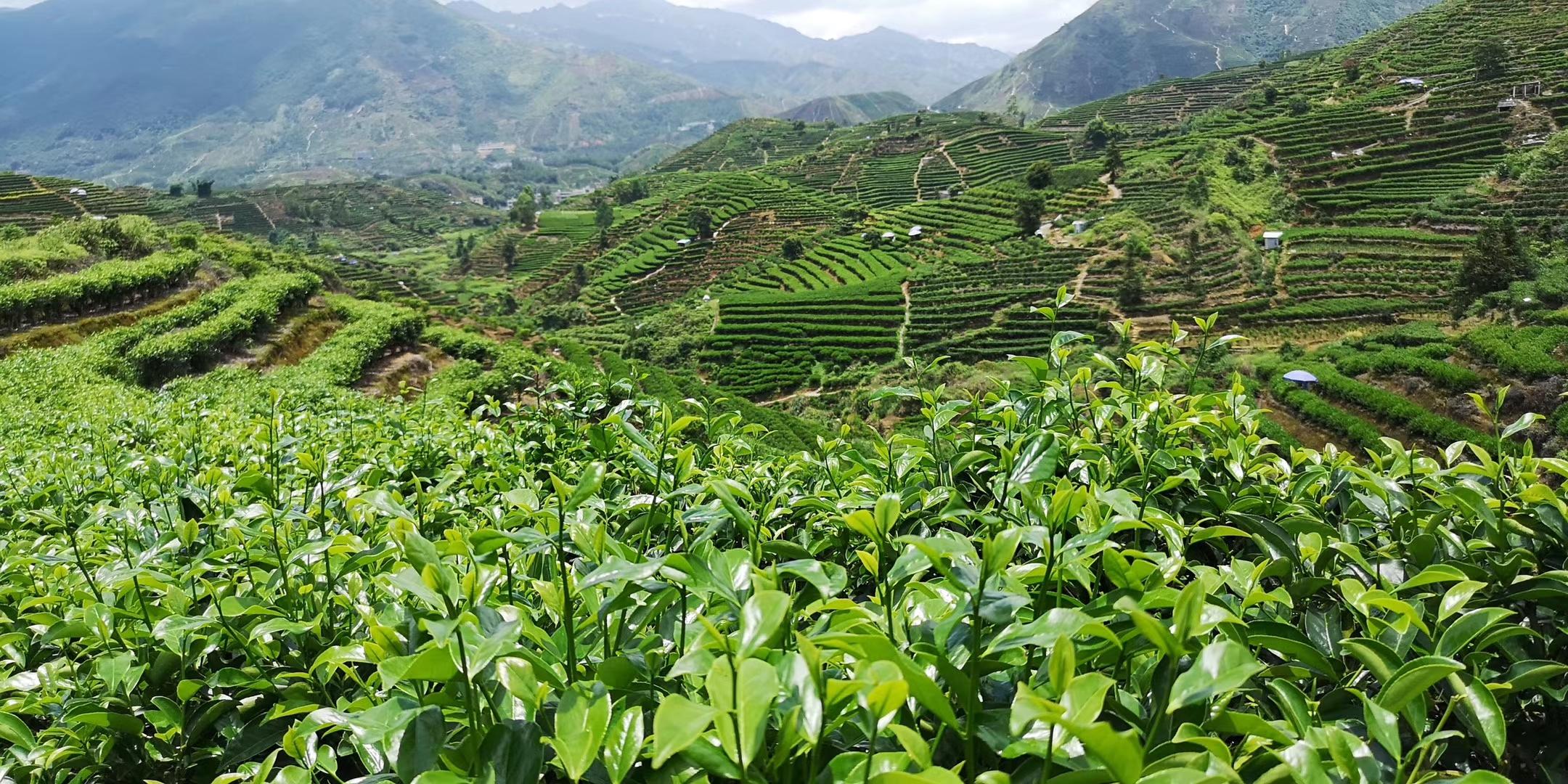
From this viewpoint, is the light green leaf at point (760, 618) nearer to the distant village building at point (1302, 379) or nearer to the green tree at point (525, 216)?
the distant village building at point (1302, 379)

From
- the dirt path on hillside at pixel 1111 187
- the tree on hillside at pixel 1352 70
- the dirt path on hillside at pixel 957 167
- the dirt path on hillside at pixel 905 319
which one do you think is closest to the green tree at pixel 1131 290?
the dirt path on hillside at pixel 905 319

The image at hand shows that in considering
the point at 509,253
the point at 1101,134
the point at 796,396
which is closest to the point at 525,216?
the point at 509,253

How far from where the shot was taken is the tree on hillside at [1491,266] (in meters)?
28.2

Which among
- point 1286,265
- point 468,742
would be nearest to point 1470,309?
point 1286,265

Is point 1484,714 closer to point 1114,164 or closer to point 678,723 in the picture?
point 678,723

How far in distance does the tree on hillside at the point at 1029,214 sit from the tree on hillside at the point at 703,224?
28.0 m

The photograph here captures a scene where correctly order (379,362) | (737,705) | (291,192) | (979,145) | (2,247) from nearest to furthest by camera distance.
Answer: (737,705), (379,362), (2,247), (979,145), (291,192)

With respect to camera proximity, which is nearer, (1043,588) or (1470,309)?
(1043,588)

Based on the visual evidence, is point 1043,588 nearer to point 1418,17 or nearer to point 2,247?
point 2,247

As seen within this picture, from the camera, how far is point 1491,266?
92.6 feet

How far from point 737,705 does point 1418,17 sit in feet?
312

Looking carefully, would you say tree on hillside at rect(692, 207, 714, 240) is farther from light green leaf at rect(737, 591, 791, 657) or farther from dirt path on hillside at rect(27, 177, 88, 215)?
light green leaf at rect(737, 591, 791, 657)

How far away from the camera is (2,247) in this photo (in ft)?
66.9

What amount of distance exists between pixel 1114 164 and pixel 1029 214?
34.1 feet
